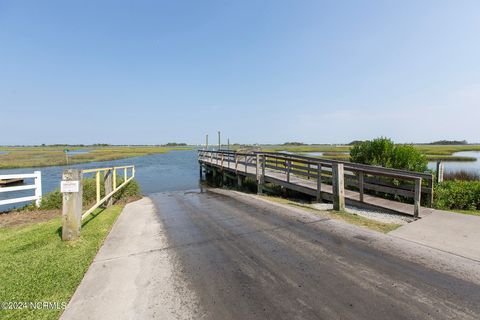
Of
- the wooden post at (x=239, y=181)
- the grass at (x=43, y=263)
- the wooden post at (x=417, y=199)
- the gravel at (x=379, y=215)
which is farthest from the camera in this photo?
the wooden post at (x=239, y=181)

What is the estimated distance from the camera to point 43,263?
4379mm

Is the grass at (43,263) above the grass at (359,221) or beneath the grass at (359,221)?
above

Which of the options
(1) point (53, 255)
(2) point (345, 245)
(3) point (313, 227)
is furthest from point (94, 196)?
(2) point (345, 245)

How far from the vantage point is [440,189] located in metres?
9.23

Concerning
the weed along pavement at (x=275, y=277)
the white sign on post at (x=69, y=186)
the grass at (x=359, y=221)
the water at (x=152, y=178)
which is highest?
the white sign on post at (x=69, y=186)

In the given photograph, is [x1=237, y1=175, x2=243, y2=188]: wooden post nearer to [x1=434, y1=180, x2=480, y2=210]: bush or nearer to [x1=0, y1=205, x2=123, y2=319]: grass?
[x1=434, y1=180, x2=480, y2=210]: bush

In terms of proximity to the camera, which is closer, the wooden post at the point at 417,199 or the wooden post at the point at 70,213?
the wooden post at the point at 70,213

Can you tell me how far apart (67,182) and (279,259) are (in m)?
4.58

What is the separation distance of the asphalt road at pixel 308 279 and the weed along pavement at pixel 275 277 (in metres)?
0.01

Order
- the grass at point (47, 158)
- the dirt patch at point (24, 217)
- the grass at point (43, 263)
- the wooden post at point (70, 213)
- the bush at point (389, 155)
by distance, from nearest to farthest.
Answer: the grass at point (43, 263) < the wooden post at point (70, 213) < the dirt patch at point (24, 217) < the bush at point (389, 155) < the grass at point (47, 158)

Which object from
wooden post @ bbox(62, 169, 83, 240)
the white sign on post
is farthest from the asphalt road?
the white sign on post

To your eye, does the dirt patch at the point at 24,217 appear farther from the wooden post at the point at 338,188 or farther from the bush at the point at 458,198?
the bush at the point at 458,198

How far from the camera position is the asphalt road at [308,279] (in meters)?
3.07

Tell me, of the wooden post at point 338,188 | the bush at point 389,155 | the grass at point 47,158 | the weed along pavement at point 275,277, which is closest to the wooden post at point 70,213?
the weed along pavement at point 275,277
